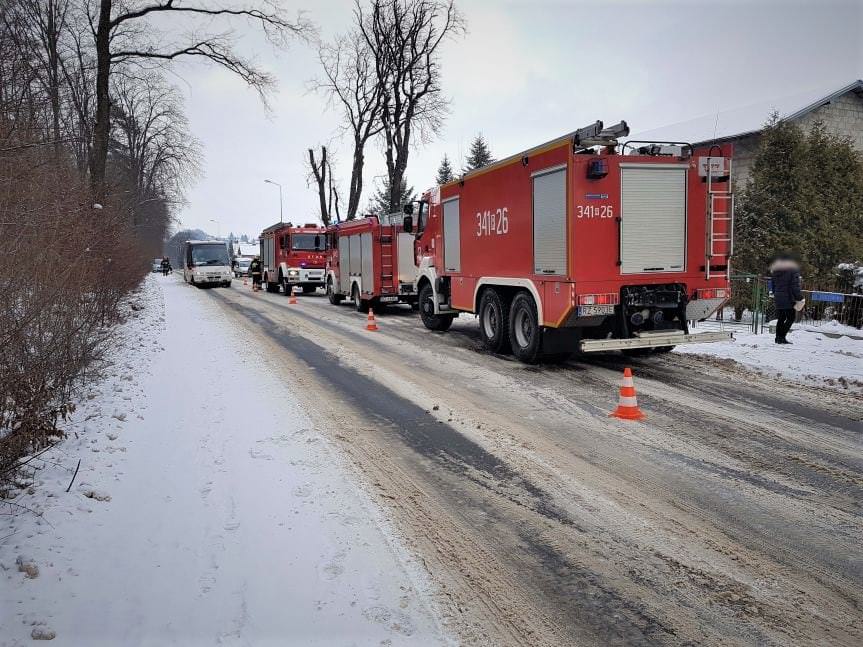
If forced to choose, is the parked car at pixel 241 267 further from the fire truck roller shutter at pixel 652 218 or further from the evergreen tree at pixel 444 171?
the fire truck roller shutter at pixel 652 218

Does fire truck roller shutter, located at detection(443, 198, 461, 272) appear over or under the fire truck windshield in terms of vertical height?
under

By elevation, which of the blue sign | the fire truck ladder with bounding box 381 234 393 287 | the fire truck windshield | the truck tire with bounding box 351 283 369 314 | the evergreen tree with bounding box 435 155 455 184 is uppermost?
the evergreen tree with bounding box 435 155 455 184

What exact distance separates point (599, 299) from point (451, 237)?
4.56 m

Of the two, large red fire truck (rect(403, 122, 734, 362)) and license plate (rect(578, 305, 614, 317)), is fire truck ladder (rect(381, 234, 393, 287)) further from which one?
license plate (rect(578, 305, 614, 317))

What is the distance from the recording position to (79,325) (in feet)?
20.5

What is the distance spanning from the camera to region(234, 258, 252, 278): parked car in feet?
190

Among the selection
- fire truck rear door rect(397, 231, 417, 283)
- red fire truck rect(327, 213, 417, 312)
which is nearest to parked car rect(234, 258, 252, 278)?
red fire truck rect(327, 213, 417, 312)

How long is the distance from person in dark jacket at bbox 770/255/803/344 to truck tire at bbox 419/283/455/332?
21.1ft

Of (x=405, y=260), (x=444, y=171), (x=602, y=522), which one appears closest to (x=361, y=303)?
(x=405, y=260)

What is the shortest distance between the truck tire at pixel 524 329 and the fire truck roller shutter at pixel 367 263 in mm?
9113

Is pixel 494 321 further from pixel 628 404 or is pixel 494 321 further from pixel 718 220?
pixel 628 404

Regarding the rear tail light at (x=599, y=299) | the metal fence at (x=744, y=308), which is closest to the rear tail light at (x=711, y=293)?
the rear tail light at (x=599, y=299)

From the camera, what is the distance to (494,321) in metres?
10.8

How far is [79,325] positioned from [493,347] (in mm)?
6555
